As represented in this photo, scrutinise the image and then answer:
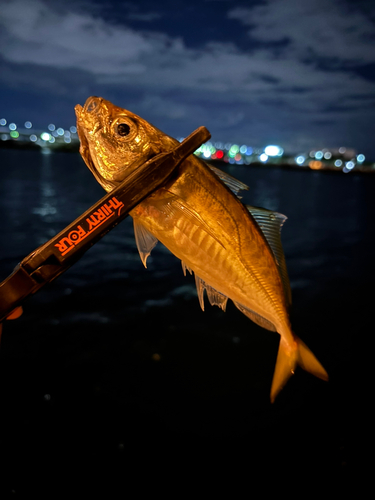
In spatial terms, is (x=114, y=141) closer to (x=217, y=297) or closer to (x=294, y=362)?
(x=217, y=297)

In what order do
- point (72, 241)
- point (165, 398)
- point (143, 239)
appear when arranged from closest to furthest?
point (72, 241) → point (143, 239) → point (165, 398)

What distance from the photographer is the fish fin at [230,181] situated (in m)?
1.98

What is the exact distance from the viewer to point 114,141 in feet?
6.09

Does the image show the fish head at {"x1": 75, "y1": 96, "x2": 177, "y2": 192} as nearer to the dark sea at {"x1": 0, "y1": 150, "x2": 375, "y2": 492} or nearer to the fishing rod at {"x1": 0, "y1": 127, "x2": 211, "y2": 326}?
the fishing rod at {"x1": 0, "y1": 127, "x2": 211, "y2": 326}

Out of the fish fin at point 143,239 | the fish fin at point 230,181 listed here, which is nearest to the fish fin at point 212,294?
the fish fin at point 143,239

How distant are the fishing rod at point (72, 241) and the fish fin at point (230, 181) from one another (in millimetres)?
→ 476

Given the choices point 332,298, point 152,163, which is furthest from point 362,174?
point 152,163

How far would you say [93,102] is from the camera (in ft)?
6.15

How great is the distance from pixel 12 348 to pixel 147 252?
5.62 meters

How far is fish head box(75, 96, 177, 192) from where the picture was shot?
185 centimetres

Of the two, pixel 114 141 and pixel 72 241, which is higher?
pixel 114 141

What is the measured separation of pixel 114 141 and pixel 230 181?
0.76 m

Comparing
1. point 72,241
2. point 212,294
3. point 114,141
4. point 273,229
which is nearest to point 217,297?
point 212,294

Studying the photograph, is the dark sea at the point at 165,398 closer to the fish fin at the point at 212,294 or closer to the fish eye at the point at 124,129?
the fish fin at the point at 212,294
